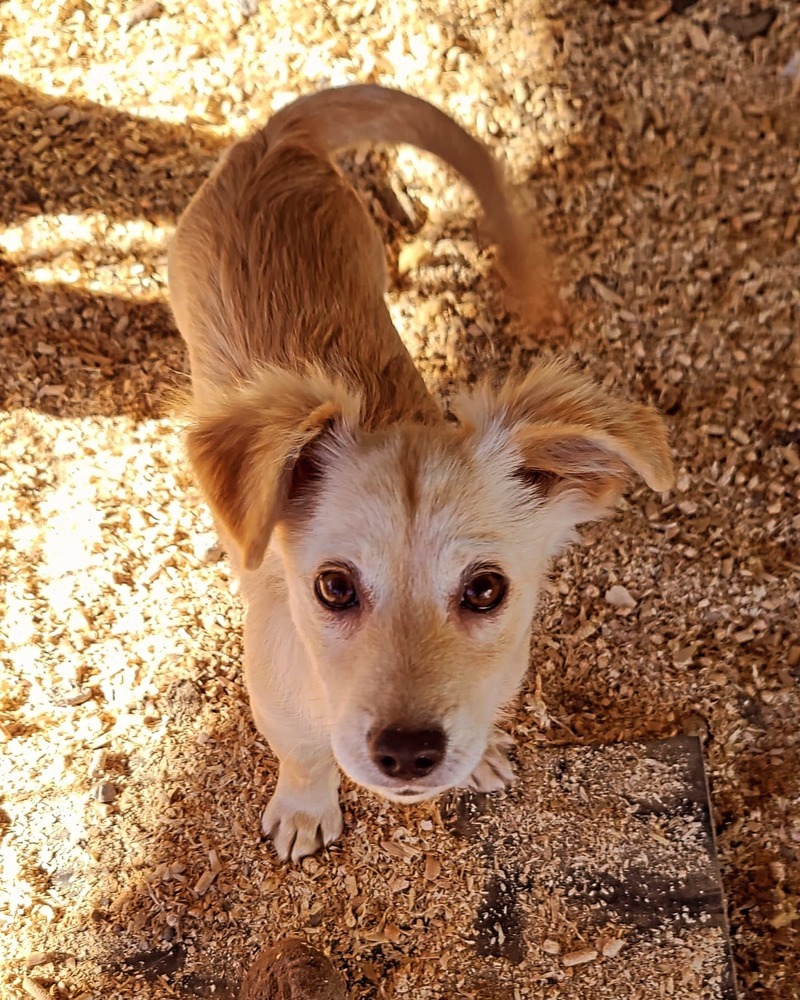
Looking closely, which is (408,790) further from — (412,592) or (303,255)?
(303,255)

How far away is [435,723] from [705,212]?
268cm

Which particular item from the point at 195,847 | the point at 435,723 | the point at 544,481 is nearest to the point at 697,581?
the point at 544,481

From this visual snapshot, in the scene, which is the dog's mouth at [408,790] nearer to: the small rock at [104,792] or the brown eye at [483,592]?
the brown eye at [483,592]

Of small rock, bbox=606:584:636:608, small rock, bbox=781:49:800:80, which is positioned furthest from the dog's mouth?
small rock, bbox=781:49:800:80

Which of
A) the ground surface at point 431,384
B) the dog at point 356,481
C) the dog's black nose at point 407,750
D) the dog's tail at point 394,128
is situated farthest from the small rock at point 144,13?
the dog's black nose at point 407,750

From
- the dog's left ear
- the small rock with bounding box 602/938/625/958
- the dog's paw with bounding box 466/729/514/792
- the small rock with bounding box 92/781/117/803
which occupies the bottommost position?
the small rock with bounding box 92/781/117/803

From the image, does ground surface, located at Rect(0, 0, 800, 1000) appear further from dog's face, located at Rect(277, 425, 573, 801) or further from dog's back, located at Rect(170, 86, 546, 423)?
dog's face, located at Rect(277, 425, 573, 801)

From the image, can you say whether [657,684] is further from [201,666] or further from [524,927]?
[201,666]

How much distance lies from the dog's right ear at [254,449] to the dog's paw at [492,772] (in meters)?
1.33

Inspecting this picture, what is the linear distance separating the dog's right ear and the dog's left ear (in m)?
0.37

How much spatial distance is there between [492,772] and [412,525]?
1.34 meters

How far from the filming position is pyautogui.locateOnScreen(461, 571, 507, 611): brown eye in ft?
6.02

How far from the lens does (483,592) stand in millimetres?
1847

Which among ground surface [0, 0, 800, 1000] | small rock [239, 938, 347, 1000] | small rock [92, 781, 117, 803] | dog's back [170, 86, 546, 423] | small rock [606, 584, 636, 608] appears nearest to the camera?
dog's back [170, 86, 546, 423]
